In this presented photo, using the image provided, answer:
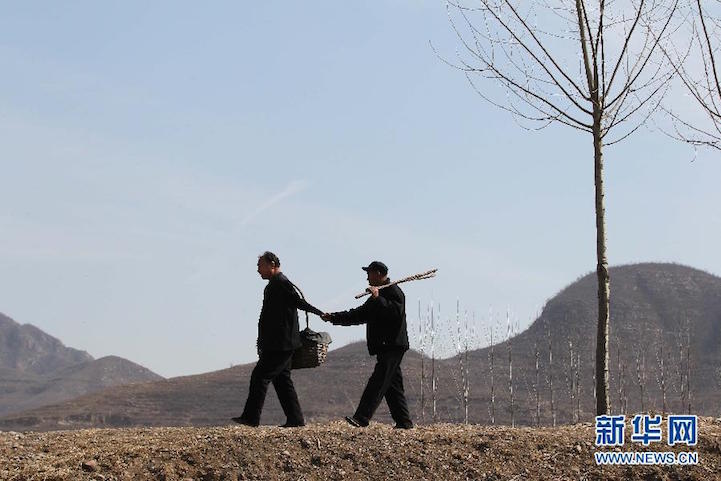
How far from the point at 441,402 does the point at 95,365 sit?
107733 mm

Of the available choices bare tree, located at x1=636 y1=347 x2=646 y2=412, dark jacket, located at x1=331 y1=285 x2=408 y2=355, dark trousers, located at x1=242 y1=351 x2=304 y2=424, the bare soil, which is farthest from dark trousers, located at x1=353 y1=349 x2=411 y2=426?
bare tree, located at x1=636 y1=347 x2=646 y2=412

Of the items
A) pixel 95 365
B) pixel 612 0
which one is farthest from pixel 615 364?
pixel 95 365

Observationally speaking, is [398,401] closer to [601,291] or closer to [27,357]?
[601,291]

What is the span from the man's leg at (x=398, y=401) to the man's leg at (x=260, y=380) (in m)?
1.22

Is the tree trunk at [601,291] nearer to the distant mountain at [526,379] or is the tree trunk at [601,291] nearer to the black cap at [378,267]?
the black cap at [378,267]

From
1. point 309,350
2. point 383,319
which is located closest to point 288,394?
point 309,350

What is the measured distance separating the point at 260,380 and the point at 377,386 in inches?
49.8

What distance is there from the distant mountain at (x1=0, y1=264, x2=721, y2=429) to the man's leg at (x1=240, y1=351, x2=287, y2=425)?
45.2m

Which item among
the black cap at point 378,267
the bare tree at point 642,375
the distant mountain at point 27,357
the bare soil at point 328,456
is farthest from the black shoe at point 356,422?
the distant mountain at point 27,357

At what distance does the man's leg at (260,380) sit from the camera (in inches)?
446

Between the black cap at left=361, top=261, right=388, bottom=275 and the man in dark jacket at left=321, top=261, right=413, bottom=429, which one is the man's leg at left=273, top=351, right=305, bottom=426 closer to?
the man in dark jacket at left=321, top=261, right=413, bottom=429

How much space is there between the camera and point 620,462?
10.8m

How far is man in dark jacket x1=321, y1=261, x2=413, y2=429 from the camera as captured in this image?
11.2 metres

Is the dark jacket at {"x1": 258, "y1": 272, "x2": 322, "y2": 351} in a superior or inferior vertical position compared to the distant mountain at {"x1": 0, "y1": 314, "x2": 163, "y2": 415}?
inferior
